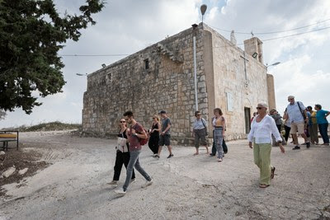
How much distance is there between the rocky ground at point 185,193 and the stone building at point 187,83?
4503mm

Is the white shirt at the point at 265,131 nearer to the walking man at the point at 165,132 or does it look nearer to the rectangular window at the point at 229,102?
the walking man at the point at 165,132

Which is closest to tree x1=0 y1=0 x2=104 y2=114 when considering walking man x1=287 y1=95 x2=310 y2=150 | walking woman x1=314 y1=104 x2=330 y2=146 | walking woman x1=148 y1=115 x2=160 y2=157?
walking woman x1=148 y1=115 x2=160 y2=157

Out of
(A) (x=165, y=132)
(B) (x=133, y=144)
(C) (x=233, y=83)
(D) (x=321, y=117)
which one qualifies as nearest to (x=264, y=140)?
(B) (x=133, y=144)

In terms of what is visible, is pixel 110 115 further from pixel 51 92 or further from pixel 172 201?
pixel 172 201

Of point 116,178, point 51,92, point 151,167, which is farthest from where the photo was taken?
point 51,92

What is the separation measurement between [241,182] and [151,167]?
2.34 m

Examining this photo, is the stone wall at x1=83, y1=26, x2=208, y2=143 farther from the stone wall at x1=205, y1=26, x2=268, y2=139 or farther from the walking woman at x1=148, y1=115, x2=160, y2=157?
the walking woman at x1=148, y1=115, x2=160, y2=157

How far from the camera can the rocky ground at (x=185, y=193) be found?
2.88 metres

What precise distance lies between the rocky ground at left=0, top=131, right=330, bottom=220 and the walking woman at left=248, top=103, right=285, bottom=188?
0.25 m

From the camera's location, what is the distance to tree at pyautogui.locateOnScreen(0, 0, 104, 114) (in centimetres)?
579

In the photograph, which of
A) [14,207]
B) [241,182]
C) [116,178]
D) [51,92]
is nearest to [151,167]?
[116,178]

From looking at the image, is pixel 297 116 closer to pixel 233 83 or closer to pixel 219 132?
pixel 219 132

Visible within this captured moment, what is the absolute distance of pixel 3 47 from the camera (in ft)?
20.4

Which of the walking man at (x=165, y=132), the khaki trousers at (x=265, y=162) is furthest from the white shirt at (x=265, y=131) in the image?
the walking man at (x=165, y=132)
